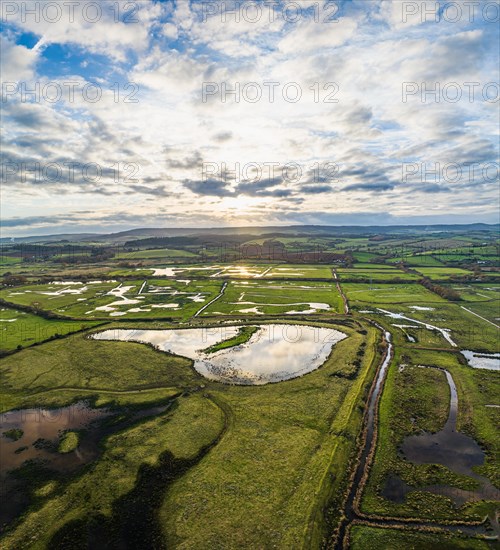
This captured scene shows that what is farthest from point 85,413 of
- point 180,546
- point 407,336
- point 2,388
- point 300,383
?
point 407,336

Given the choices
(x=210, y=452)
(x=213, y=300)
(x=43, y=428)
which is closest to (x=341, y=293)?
(x=213, y=300)

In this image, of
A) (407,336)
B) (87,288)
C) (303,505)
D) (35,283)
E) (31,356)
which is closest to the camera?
(303,505)


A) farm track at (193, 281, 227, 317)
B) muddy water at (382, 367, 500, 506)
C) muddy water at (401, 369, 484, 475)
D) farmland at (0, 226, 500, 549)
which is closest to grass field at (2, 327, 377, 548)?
farmland at (0, 226, 500, 549)

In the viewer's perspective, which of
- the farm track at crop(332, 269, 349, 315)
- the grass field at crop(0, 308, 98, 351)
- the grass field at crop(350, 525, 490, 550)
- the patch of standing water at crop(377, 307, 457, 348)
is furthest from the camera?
the farm track at crop(332, 269, 349, 315)

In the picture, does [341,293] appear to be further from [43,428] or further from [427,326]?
[43,428]

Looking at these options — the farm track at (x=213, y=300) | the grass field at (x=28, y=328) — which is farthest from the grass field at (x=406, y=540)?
the farm track at (x=213, y=300)

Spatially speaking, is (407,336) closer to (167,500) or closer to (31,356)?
(167,500)

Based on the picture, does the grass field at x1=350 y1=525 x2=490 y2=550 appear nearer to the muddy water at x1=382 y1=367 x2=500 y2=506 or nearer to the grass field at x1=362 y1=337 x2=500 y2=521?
the grass field at x1=362 y1=337 x2=500 y2=521

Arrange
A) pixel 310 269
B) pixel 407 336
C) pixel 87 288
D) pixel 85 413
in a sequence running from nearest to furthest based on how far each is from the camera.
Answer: pixel 85 413 < pixel 407 336 < pixel 87 288 < pixel 310 269
